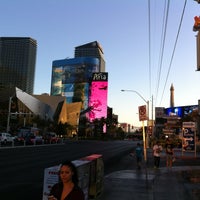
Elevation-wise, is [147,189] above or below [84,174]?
below

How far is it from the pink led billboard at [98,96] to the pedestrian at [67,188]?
173 m

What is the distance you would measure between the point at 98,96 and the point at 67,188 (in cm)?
17707

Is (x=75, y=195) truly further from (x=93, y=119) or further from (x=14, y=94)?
(x=93, y=119)

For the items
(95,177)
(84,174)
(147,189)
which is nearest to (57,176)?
(84,174)

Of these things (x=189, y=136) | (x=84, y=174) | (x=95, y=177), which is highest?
(x=189, y=136)

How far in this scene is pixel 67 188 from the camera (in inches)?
165

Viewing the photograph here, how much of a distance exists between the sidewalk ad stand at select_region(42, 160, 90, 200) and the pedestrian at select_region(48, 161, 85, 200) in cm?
358

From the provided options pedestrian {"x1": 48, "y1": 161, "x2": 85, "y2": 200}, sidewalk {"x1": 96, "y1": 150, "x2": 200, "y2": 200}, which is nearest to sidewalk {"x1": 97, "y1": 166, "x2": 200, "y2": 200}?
sidewalk {"x1": 96, "y1": 150, "x2": 200, "y2": 200}

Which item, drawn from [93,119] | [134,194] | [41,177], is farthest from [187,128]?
[93,119]

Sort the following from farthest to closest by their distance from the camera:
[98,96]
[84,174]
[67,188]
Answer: [98,96]
[84,174]
[67,188]

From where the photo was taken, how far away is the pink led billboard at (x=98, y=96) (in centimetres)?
17862

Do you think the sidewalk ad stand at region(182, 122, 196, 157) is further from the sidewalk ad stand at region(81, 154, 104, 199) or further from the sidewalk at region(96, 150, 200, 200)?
the sidewalk ad stand at region(81, 154, 104, 199)

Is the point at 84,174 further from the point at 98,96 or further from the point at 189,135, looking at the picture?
the point at 98,96

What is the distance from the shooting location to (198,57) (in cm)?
2161
